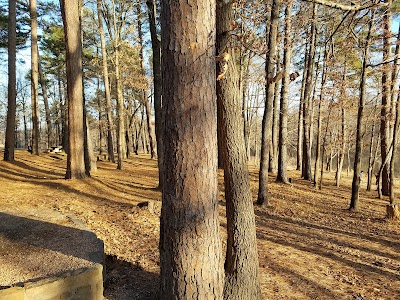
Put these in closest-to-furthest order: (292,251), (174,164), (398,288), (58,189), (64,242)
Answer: (174,164) < (64,242) < (398,288) < (292,251) < (58,189)

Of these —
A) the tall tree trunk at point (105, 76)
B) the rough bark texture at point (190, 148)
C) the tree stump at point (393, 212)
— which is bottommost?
the tree stump at point (393, 212)

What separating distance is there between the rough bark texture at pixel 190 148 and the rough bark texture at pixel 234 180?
0.89 meters

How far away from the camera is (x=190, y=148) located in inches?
99.7

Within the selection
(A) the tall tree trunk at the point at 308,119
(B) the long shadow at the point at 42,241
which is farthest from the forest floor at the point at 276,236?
(A) the tall tree trunk at the point at 308,119

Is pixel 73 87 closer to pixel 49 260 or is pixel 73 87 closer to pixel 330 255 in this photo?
pixel 49 260

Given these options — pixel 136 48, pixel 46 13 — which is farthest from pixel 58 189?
pixel 46 13

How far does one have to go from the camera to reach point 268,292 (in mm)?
4117

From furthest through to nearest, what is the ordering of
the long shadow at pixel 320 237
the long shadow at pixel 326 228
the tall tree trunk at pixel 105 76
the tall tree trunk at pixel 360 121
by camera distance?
the tall tree trunk at pixel 105 76 → the tall tree trunk at pixel 360 121 → the long shadow at pixel 326 228 → the long shadow at pixel 320 237

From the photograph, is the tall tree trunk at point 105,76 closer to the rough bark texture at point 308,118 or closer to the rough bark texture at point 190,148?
the rough bark texture at point 308,118

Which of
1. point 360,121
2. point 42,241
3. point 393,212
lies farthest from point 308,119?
point 42,241

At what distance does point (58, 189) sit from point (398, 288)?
7.42 metres

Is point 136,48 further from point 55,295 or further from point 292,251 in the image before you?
point 55,295

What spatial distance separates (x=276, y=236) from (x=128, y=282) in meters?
3.86

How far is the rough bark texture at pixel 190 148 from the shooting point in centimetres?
249
